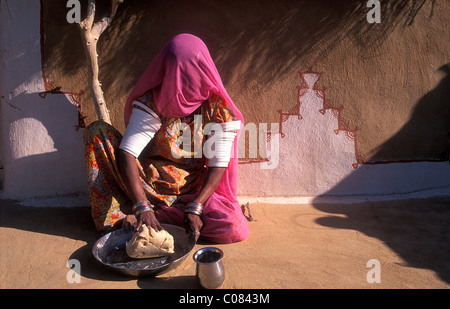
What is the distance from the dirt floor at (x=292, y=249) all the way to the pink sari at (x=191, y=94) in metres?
0.17

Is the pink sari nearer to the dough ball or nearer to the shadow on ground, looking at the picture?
the dough ball

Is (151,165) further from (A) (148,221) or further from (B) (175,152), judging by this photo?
(A) (148,221)

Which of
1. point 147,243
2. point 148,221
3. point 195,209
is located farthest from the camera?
point 195,209

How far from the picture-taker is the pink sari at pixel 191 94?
94.9 inches

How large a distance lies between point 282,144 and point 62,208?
6.90 feet

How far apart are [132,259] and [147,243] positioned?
23cm

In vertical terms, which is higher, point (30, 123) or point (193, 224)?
point (30, 123)

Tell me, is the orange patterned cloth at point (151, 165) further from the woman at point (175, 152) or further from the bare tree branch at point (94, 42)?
the bare tree branch at point (94, 42)

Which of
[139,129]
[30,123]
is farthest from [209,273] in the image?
[30,123]

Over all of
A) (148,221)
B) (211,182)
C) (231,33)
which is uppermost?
(231,33)

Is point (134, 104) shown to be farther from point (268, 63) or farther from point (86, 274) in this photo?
point (268, 63)

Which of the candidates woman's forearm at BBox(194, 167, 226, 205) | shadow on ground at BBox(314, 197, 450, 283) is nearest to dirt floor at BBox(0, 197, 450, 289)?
shadow on ground at BBox(314, 197, 450, 283)

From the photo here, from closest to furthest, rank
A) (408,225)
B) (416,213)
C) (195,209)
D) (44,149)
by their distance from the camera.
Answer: (195,209) < (408,225) < (416,213) < (44,149)

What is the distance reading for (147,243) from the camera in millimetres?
2119
